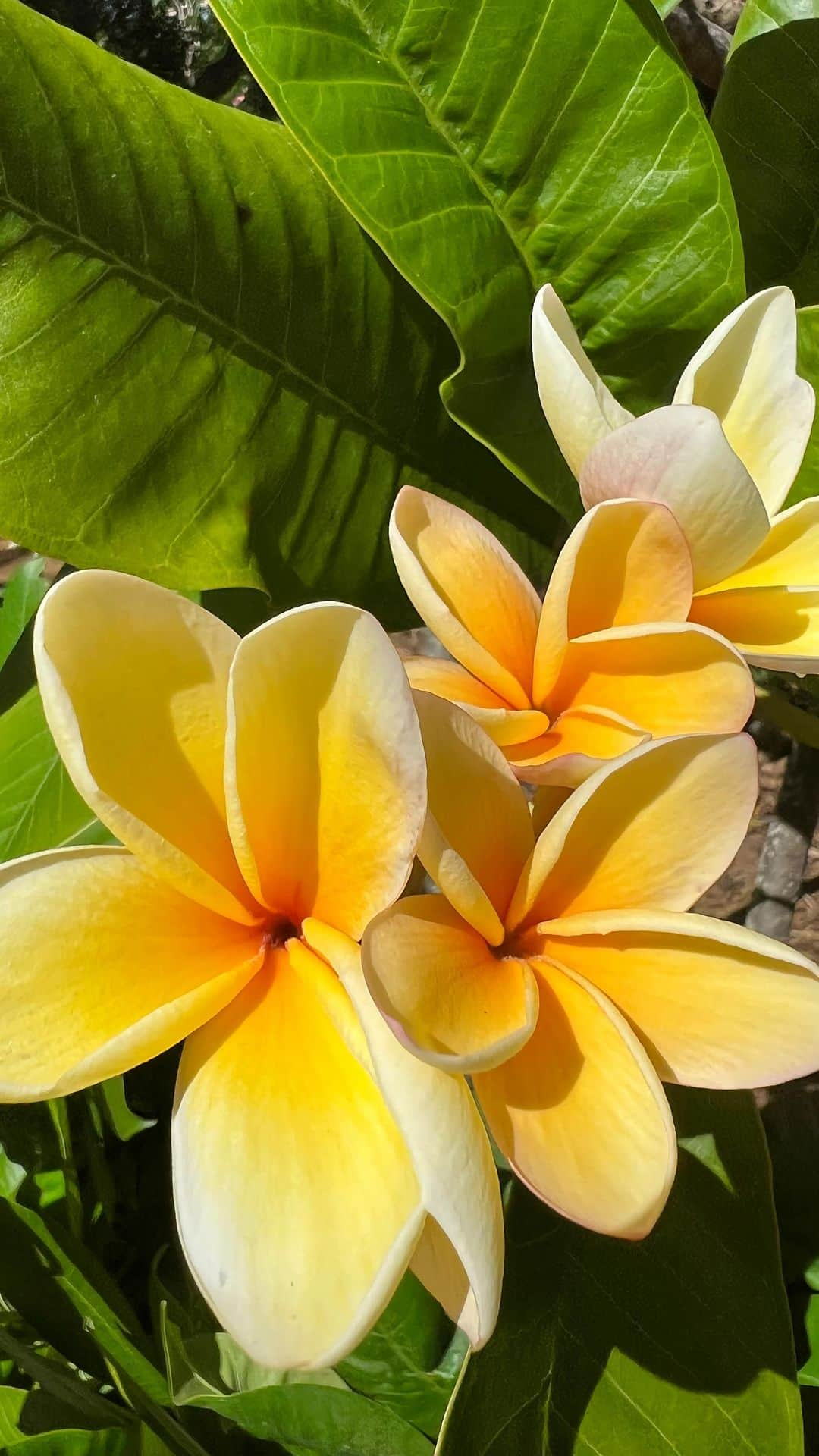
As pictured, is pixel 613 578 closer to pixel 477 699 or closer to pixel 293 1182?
pixel 477 699

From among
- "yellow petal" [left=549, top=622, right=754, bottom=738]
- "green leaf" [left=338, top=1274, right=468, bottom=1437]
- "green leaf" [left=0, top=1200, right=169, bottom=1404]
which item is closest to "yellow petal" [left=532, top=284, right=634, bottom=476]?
"yellow petal" [left=549, top=622, right=754, bottom=738]

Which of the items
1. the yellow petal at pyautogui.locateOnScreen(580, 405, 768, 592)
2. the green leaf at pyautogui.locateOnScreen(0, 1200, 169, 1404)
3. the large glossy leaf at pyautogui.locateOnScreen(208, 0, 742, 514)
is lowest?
the green leaf at pyautogui.locateOnScreen(0, 1200, 169, 1404)

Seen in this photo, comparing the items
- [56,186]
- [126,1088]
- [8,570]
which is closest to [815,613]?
[56,186]

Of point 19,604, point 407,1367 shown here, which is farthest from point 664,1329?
point 19,604

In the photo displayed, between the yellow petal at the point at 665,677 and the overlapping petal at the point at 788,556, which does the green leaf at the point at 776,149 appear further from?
the yellow petal at the point at 665,677

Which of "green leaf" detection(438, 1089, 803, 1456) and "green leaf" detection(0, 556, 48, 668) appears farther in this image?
"green leaf" detection(0, 556, 48, 668)

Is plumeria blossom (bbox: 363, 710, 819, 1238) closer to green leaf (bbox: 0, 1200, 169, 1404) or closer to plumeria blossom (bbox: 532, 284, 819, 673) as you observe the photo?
plumeria blossom (bbox: 532, 284, 819, 673)

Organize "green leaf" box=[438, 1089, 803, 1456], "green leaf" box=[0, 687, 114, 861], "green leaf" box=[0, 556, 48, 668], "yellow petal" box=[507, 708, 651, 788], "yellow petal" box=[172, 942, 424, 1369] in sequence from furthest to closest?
"green leaf" box=[0, 556, 48, 668]
"green leaf" box=[0, 687, 114, 861]
"green leaf" box=[438, 1089, 803, 1456]
"yellow petal" box=[507, 708, 651, 788]
"yellow petal" box=[172, 942, 424, 1369]
